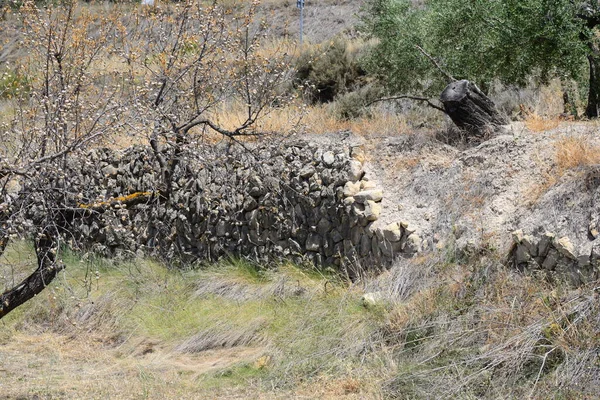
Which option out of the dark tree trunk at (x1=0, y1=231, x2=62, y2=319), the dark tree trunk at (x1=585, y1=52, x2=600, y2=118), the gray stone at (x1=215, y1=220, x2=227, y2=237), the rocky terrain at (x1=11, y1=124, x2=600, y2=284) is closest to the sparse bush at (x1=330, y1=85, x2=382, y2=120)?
the rocky terrain at (x1=11, y1=124, x2=600, y2=284)

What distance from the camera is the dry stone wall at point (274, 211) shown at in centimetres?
984

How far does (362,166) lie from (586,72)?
13.0 ft

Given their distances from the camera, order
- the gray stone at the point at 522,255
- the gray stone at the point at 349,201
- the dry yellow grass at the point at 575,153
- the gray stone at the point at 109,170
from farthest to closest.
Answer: the gray stone at the point at 109,170 → the gray stone at the point at 349,201 → the dry yellow grass at the point at 575,153 → the gray stone at the point at 522,255

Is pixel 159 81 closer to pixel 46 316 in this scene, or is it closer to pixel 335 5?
pixel 46 316

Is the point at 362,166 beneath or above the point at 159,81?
beneath

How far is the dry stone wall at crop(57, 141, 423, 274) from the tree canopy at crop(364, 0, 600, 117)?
2.56 m

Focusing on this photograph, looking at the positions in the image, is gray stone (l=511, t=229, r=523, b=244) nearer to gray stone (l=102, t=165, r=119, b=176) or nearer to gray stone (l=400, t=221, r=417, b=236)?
gray stone (l=400, t=221, r=417, b=236)

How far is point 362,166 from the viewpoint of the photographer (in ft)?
34.7

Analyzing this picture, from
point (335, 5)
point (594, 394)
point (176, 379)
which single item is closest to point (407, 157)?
point (176, 379)

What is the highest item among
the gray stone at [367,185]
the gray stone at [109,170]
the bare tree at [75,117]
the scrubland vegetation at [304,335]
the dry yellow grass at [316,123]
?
the bare tree at [75,117]

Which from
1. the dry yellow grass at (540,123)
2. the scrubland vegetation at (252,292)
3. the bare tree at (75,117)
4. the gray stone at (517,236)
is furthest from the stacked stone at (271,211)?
the dry yellow grass at (540,123)

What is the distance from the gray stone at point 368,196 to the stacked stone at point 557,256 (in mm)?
2306

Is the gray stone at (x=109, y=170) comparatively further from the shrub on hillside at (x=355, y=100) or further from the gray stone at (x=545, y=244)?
the gray stone at (x=545, y=244)

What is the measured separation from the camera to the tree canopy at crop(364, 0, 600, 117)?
404 inches
